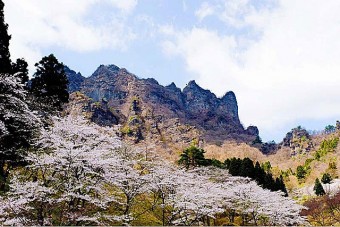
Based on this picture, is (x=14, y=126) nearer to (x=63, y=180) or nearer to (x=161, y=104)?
(x=63, y=180)

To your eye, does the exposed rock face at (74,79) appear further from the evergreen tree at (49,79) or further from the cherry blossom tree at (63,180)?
the cherry blossom tree at (63,180)

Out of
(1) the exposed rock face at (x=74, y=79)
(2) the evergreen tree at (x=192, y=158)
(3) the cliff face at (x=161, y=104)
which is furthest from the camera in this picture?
(1) the exposed rock face at (x=74, y=79)

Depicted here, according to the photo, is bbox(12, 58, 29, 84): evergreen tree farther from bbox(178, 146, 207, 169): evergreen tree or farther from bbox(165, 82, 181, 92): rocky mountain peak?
bbox(165, 82, 181, 92): rocky mountain peak

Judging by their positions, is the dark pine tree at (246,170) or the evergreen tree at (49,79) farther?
the dark pine tree at (246,170)

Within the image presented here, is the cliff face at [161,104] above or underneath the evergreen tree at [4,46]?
above

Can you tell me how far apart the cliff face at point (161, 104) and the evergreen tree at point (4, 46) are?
9829 cm

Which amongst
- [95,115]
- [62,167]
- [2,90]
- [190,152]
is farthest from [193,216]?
[95,115]

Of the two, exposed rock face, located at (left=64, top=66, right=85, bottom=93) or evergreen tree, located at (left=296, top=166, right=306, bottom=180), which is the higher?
exposed rock face, located at (left=64, top=66, right=85, bottom=93)

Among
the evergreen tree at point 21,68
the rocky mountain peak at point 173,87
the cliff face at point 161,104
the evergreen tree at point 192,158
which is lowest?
the evergreen tree at point 192,158

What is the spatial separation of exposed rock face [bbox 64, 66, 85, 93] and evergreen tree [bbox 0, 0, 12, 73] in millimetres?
131434

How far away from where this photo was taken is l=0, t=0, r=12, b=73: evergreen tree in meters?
19.3

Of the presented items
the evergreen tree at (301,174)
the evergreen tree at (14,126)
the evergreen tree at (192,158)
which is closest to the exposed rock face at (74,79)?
the evergreen tree at (301,174)

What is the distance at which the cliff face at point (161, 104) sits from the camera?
433 feet

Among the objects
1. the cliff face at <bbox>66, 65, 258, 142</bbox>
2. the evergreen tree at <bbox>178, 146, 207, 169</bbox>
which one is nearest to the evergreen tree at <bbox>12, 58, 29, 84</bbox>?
the evergreen tree at <bbox>178, 146, 207, 169</bbox>
